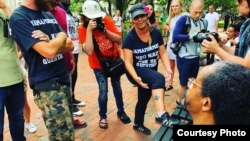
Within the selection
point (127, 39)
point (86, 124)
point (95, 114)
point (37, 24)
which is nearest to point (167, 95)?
point (95, 114)

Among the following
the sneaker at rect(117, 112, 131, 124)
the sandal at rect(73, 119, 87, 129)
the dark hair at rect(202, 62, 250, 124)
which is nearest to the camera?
the dark hair at rect(202, 62, 250, 124)

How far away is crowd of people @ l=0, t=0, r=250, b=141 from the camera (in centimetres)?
150

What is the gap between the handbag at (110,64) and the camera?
4.26 meters

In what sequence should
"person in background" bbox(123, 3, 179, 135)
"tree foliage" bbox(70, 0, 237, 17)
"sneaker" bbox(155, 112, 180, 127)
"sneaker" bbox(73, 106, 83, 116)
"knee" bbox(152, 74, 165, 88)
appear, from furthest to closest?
"tree foliage" bbox(70, 0, 237, 17) < "sneaker" bbox(73, 106, 83, 116) < "person in background" bbox(123, 3, 179, 135) < "knee" bbox(152, 74, 165, 88) < "sneaker" bbox(155, 112, 180, 127)

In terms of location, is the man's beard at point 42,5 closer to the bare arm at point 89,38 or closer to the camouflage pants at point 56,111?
the camouflage pants at point 56,111

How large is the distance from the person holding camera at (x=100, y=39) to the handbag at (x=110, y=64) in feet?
Result: 0.06

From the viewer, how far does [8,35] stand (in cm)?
322

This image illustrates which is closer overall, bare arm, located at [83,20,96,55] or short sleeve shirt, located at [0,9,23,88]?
short sleeve shirt, located at [0,9,23,88]

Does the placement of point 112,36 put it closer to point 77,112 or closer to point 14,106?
point 77,112

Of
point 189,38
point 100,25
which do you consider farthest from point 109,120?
point 189,38

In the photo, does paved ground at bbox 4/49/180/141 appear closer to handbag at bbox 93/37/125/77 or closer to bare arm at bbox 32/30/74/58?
handbag at bbox 93/37/125/77

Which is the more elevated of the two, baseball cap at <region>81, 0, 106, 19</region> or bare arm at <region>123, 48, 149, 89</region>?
baseball cap at <region>81, 0, 106, 19</region>

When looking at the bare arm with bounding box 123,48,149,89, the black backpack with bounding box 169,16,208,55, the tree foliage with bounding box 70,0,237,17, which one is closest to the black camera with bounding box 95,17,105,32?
the bare arm with bounding box 123,48,149,89

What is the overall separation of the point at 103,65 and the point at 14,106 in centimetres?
136
